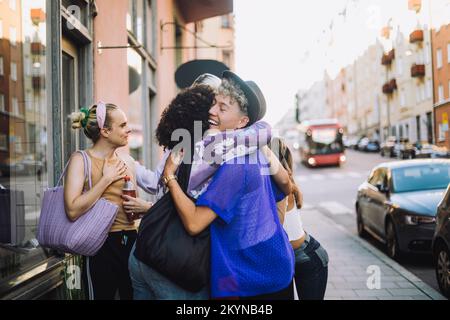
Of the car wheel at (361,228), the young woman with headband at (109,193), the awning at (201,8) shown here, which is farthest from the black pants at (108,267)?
the awning at (201,8)

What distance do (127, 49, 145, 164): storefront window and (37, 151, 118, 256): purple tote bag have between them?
15.3 ft

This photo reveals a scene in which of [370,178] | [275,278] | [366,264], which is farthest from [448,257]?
[370,178]

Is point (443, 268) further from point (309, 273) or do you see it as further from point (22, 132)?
point (22, 132)

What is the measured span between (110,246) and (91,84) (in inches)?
98.3

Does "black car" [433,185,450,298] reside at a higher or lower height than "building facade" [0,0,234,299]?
lower

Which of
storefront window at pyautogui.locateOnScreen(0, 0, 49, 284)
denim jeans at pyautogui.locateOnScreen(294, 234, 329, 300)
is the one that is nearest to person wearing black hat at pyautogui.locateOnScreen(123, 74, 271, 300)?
denim jeans at pyautogui.locateOnScreen(294, 234, 329, 300)

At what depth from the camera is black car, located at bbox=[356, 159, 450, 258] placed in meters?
8.09

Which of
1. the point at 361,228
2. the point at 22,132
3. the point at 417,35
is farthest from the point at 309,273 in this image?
the point at 417,35

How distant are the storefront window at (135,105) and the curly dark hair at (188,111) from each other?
16.8ft

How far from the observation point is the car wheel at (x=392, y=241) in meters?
8.51

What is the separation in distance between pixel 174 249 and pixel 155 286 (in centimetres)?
23

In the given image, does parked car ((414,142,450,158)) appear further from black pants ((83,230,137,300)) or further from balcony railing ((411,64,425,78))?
black pants ((83,230,137,300))

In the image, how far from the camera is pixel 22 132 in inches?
147

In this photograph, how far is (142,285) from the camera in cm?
236
